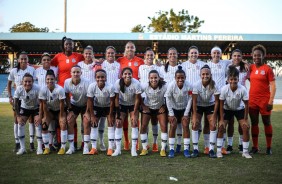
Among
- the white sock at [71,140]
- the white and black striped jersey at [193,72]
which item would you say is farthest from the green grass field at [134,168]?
the white and black striped jersey at [193,72]

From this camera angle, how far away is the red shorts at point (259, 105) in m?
6.49

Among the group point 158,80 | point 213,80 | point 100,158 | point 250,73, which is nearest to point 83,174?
point 100,158

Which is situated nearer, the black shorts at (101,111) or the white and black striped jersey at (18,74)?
the black shorts at (101,111)

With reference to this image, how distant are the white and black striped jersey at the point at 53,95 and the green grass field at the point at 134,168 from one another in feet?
3.10

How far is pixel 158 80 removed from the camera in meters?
6.36

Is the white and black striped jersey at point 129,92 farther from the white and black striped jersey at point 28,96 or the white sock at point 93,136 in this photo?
the white and black striped jersey at point 28,96

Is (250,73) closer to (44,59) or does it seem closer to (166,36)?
(44,59)

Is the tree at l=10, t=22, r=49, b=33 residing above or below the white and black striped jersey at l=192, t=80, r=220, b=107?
above

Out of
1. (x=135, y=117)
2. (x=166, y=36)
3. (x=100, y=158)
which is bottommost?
(x=100, y=158)

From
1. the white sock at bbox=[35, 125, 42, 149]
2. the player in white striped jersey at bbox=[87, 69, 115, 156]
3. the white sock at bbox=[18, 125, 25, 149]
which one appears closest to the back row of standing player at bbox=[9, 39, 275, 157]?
the player in white striped jersey at bbox=[87, 69, 115, 156]

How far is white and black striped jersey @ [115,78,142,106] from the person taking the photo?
21.1 ft

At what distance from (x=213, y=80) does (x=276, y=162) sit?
180 cm

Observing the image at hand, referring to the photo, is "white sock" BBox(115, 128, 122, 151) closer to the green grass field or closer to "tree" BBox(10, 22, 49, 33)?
the green grass field

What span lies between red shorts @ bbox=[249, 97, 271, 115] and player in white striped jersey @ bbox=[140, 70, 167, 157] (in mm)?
1657
